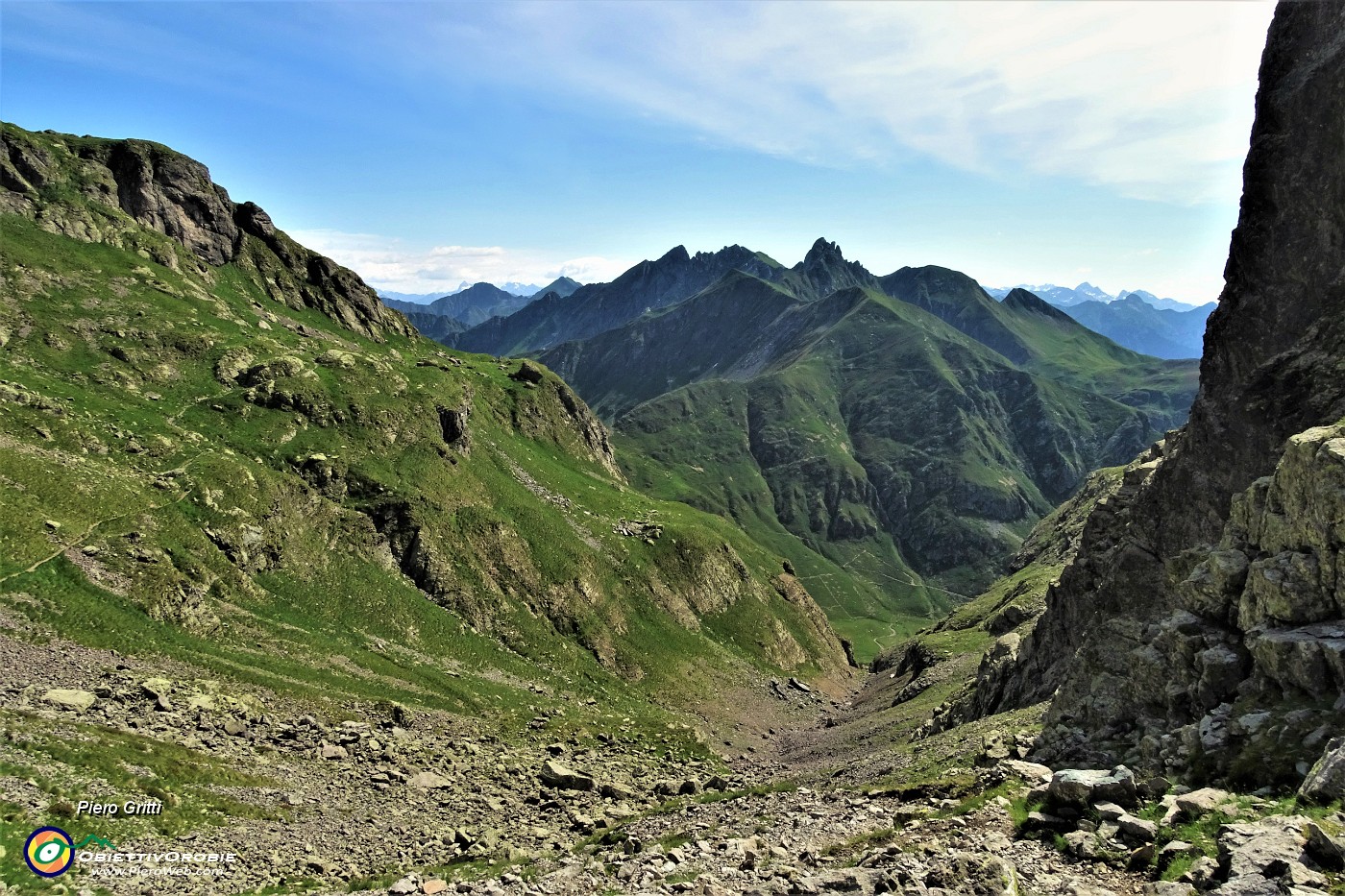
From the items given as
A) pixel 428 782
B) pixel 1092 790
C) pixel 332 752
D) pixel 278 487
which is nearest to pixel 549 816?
pixel 428 782

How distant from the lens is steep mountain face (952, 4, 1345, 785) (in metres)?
27.8

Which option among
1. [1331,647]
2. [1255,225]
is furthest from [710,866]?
[1255,225]

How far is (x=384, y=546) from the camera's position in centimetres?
9575

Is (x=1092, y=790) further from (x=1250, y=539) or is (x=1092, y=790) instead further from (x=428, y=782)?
(x=428, y=782)

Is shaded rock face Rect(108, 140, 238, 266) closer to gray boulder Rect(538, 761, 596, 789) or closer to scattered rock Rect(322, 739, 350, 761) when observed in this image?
scattered rock Rect(322, 739, 350, 761)

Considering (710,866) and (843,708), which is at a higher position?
(710,866)

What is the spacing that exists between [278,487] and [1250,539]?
312 ft

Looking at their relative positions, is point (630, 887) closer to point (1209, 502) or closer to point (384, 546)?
point (1209, 502)

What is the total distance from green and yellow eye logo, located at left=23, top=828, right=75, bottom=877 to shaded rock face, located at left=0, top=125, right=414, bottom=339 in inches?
5029

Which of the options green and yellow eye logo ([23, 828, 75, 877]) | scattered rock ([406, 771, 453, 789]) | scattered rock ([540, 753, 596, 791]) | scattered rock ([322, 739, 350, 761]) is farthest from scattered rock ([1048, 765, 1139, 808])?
scattered rock ([322, 739, 350, 761])

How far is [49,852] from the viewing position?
26.3 metres

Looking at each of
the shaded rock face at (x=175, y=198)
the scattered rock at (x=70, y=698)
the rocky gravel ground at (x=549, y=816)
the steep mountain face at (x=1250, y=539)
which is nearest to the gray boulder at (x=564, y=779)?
the rocky gravel ground at (x=549, y=816)

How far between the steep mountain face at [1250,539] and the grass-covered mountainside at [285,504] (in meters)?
47.2

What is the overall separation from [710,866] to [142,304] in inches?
4763
